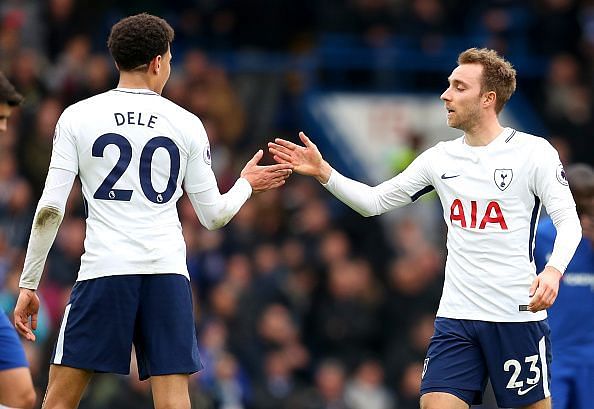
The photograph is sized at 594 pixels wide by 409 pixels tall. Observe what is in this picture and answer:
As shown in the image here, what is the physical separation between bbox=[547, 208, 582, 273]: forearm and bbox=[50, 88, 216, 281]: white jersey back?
2047 millimetres

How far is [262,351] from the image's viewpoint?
1427cm

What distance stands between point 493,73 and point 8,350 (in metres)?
3.16

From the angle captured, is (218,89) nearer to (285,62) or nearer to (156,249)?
(285,62)

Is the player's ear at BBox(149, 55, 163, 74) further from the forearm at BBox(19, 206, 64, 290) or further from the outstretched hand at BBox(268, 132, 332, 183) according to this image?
the outstretched hand at BBox(268, 132, 332, 183)

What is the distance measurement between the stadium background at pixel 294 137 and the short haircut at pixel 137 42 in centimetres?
580

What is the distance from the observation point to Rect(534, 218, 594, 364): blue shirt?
898cm

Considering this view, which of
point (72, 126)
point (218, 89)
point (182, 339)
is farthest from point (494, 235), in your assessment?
point (218, 89)

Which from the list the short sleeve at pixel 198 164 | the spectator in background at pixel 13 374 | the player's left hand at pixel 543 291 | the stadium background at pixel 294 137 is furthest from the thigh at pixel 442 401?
the stadium background at pixel 294 137

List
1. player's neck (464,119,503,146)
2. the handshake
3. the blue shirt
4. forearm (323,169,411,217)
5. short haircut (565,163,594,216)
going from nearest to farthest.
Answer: player's neck (464,119,503,146)
the handshake
forearm (323,169,411,217)
short haircut (565,163,594,216)
the blue shirt

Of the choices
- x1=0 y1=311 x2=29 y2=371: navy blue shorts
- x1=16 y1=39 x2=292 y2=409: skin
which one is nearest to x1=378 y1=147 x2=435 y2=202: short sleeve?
x1=16 y1=39 x2=292 y2=409: skin

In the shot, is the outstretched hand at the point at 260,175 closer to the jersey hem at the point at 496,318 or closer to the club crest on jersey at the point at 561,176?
the jersey hem at the point at 496,318

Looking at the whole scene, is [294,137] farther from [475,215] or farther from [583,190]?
[475,215]

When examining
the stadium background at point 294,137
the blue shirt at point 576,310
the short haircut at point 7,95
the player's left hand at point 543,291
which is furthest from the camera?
the stadium background at point 294,137

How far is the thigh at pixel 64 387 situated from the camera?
7215 mm
